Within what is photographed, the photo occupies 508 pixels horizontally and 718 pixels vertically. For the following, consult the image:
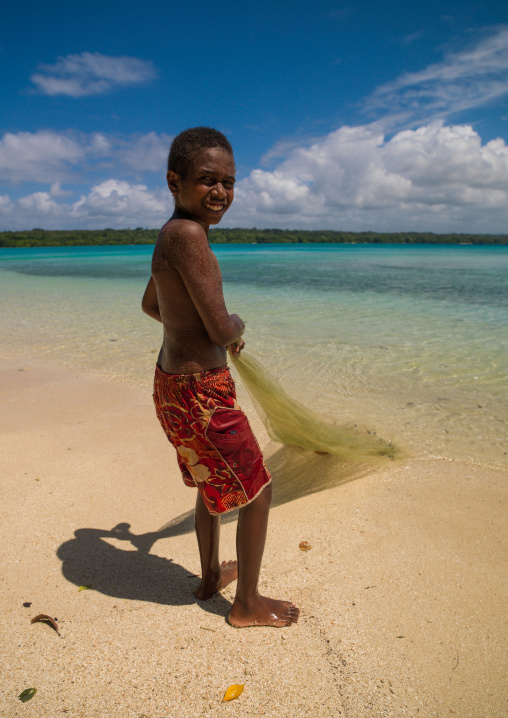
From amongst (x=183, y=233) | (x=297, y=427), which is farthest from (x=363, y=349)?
(x=183, y=233)

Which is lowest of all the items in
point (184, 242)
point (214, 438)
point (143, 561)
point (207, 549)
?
point (143, 561)

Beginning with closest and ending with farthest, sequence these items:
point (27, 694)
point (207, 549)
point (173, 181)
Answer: point (27, 694), point (173, 181), point (207, 549)

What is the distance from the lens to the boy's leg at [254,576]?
1.95 m

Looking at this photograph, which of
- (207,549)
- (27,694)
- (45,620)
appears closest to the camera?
(27,694)

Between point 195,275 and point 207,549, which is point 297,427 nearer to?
point 207,549

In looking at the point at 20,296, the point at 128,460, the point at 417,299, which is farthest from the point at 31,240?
the point at 128,460

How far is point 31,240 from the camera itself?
301 ft

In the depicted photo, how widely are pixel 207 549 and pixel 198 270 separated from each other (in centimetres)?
131

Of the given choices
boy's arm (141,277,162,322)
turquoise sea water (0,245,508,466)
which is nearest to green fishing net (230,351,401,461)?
boy's arm (141,277,162,322)

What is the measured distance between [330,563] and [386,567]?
289mm

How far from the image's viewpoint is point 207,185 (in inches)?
73.5

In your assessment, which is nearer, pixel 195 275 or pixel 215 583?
pixel 195 275

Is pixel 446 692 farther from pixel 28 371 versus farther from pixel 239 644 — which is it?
pixel 28 371

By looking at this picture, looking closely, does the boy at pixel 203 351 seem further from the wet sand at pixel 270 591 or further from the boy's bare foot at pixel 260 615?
the wet sand at pixel 270 591
